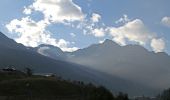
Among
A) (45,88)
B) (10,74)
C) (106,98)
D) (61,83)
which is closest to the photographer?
(106,98)

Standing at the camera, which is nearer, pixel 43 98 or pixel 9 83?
pixel 43 98

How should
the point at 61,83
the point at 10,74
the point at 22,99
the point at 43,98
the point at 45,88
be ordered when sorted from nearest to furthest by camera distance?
the point at 22,99, the point at 43,98, the point at 45,88, the point at 61,83, the point at 10,74

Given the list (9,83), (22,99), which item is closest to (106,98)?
(22,99)

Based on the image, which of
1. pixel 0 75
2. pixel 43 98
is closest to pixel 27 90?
pixel 43 98

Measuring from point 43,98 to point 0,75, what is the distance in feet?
136

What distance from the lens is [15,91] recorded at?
414ft

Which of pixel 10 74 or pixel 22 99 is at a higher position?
pixel 10 74

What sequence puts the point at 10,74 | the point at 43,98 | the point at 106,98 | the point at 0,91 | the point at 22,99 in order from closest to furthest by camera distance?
the point at 106,98
the point at 22,99
the point at 43,98
the point at 0,91
the point at 10,74

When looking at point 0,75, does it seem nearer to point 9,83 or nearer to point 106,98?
point 9,83

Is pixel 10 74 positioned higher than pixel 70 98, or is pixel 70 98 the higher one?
pixel 10 74

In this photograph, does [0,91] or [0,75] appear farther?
[0,75]

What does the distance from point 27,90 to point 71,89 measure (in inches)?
663

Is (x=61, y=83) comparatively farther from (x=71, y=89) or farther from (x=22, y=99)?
(x=22, y=99)

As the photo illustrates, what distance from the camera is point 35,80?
141 m
